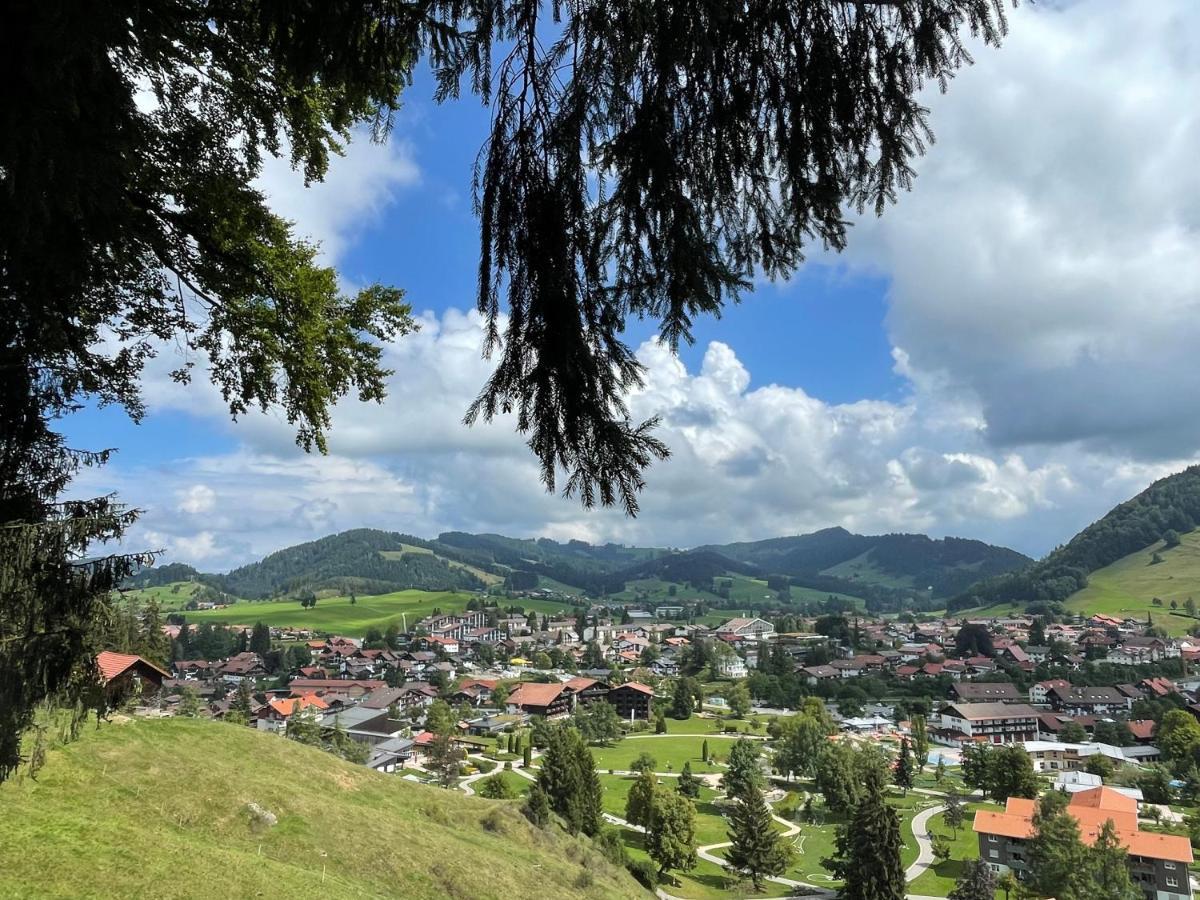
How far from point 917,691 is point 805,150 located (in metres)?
124

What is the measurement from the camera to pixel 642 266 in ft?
14.0

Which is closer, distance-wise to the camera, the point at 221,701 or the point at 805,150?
the point at 805,150

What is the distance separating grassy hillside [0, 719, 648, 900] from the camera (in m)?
11.9

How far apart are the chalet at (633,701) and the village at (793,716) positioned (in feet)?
1.11

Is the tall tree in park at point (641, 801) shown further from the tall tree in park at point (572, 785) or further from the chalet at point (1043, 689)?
the chalet at point (1043, 689)

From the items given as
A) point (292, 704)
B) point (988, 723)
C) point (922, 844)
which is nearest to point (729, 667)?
point (988, 723)

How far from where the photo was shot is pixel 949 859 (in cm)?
4147

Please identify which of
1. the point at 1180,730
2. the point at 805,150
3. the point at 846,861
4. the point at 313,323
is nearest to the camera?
the point at 805,150

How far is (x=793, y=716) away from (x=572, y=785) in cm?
5605

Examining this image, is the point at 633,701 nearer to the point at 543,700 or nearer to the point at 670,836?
the point at 543,700

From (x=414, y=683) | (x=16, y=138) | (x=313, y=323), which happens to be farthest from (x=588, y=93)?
(x=414, y=683)

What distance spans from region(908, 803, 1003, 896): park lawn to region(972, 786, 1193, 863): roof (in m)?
2.06

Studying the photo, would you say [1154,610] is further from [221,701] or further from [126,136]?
[126,136]

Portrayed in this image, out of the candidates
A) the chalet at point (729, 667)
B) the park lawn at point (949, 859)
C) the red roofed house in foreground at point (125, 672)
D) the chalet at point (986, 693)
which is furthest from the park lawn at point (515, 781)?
the chalet at point (729, 667)
